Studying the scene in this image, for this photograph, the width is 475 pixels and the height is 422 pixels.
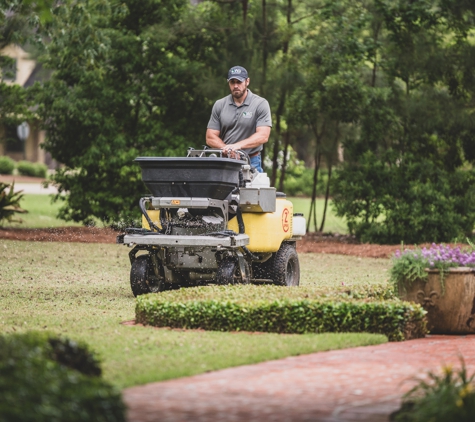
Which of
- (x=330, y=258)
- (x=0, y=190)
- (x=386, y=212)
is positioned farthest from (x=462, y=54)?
(x=0, y=190)

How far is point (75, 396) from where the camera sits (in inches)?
189

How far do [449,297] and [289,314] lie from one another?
1712 millimetres

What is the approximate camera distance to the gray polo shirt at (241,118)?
1197cm

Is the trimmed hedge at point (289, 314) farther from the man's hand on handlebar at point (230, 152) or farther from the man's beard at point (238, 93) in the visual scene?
the man's beard at point (238, 93)

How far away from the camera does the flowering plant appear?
931 centimetres

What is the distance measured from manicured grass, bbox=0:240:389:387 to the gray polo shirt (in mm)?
2275

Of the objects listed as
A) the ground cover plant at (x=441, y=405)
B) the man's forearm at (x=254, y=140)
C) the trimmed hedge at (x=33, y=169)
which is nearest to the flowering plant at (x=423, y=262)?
the man's forearm at (x=254, y=140)

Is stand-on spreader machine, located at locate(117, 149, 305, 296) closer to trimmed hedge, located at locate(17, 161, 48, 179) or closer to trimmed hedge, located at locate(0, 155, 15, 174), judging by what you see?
trimmed hedge, located at locate(0, 155, 15, 174)

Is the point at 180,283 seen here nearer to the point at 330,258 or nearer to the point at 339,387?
the point at 339,387

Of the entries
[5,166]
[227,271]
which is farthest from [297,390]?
[5,166]

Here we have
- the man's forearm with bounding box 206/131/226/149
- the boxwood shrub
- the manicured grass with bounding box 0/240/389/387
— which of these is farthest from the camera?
the man's forearm with bounding box 206/131/226/149

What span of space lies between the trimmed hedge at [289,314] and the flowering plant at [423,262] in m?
0.56

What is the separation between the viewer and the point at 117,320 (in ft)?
30.6

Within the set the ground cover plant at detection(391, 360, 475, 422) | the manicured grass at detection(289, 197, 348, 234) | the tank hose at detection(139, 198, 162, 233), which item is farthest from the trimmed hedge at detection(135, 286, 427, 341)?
the manicured grass at detection(289, 197, 348, 234)
